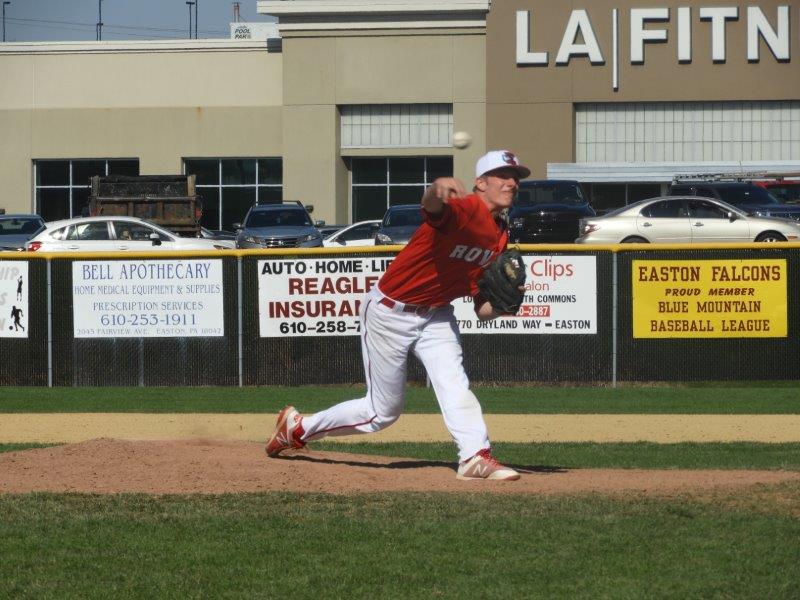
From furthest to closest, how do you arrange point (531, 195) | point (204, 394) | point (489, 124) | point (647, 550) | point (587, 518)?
point (489, 124) < point (531, 195) < point (204, 394) < point (587, 518) < point (647, 550)

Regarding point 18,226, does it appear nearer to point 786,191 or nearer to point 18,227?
point 18,227

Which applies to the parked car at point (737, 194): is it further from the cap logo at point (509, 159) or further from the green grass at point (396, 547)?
the green grass at point (396, 547)

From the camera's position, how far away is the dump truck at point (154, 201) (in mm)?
31234

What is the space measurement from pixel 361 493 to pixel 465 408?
82cm

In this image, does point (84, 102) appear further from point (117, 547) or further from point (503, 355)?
point (117, 547)

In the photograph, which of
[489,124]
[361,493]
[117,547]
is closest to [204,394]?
[361,493]

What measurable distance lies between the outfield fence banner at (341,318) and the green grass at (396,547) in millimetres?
8961

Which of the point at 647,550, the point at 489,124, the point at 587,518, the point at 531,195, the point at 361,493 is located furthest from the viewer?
the point at 489,124

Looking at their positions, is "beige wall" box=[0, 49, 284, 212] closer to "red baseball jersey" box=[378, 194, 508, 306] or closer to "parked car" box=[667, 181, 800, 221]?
"parked car" box=[667, 181, 800, 221]

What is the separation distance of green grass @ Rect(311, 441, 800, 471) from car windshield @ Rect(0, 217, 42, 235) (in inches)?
789

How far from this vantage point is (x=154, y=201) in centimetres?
3145

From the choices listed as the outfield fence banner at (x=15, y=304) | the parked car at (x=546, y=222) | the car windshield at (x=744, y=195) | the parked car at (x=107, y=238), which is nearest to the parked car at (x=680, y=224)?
the parked car at (x=546, y=222)

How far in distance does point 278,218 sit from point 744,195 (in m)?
10.5

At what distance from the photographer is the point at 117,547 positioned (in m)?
6.39
